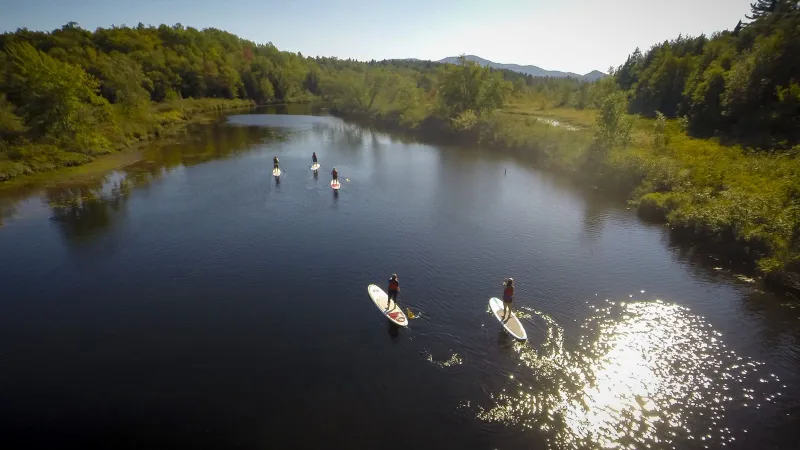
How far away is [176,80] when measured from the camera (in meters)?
135

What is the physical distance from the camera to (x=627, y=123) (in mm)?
54719

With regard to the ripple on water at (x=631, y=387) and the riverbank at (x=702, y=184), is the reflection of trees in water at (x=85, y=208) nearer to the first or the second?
the ripple on water at (x=631, y=387)

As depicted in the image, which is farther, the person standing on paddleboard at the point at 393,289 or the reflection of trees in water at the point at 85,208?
the reflection of trees in water at the point at 85,208

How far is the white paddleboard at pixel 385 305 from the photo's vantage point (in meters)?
24.0

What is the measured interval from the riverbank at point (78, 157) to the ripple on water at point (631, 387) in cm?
6028

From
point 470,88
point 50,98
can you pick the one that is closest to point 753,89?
point 470,88

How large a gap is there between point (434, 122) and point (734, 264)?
7446 centimetres

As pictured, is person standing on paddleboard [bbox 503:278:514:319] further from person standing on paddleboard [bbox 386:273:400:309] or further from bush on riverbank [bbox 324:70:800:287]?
bush on riverbank [bbox 324:70:800:287]

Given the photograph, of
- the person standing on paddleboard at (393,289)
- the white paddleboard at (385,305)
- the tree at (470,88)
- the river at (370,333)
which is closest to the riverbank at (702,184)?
the river at (370,333)

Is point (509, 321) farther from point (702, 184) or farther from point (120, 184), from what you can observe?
point (120, 184)

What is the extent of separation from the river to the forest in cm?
488

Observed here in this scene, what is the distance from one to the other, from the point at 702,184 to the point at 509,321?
3110cm

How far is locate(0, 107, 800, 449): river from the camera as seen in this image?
1750cm

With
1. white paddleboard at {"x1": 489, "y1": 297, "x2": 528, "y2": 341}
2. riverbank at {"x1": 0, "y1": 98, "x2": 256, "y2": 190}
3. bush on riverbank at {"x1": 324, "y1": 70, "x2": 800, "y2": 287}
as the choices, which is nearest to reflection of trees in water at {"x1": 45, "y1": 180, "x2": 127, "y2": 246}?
riverbank at {"x1": 0, "y1": 98, "x2": 256, "y2": 190}
